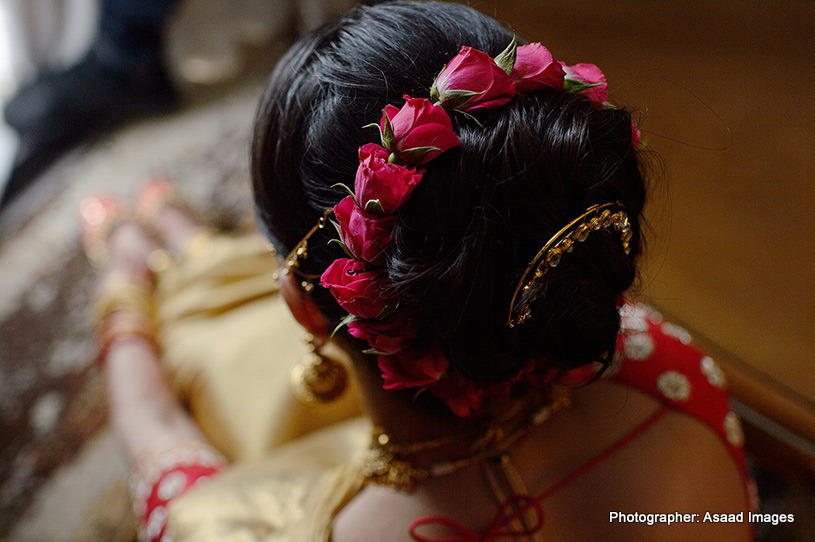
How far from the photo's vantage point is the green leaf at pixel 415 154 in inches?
16.4

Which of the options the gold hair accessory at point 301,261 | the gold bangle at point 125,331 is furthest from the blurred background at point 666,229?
the gold hair accessory at point 301,261

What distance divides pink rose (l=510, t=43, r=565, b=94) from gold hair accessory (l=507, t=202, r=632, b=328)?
106mm

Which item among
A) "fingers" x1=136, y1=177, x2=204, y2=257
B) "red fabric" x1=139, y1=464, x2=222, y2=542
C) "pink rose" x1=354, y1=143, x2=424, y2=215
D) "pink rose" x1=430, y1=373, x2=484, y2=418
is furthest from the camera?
"fingers" x1=136, y1=177, x2=204, y2=257

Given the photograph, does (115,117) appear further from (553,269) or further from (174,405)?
(553,269)

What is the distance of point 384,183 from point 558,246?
5.1 inches

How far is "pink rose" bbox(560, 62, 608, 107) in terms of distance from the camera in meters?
0.47

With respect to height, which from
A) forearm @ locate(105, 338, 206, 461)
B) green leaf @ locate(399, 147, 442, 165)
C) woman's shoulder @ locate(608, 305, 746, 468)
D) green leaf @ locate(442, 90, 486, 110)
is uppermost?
green leaf @ locate(442, 90, 486, 110)

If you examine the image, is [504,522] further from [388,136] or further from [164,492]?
[164,492]

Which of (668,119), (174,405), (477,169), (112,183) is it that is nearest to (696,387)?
(477,169)

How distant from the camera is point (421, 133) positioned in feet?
1.36

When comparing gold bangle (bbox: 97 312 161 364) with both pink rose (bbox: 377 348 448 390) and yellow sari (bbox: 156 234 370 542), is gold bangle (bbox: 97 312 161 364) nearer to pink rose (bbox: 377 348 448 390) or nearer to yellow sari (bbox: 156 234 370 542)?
yellow sari (bbox: 156 234 370 542)

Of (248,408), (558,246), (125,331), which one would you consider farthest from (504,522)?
(125,331)

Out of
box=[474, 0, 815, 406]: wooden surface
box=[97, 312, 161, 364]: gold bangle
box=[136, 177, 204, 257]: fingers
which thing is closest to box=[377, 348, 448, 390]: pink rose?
box=[474, 0, 815, 406]: wooden surface

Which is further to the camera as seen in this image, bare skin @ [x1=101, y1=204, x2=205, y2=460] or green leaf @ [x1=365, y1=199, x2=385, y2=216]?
bare skin @ [x1=101, y1=204, x2=205, y2=460]
